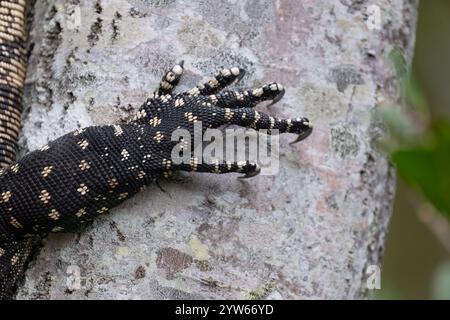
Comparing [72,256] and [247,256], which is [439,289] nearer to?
[247,256]

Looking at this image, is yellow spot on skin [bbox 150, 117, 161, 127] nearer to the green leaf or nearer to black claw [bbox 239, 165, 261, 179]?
black claw [bbox 239, 165, 261, 179]

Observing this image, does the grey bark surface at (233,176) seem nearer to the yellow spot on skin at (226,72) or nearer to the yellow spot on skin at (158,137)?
the yellow spot on skin at (226,72)

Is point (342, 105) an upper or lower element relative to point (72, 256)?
upper

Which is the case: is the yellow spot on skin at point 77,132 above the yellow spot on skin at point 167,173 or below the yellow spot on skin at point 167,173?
above

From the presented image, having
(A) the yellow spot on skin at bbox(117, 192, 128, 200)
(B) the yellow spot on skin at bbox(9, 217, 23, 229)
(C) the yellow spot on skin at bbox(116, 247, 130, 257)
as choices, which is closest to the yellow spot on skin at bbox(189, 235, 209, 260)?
(C) the yellow spot on skin at bbox(116, 247, 130, 257)

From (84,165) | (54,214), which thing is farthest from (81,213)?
(84,165)

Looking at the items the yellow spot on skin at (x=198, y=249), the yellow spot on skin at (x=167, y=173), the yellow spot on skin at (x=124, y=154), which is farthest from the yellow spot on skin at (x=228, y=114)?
the yellow spot on skin at (x=198, y=249)
